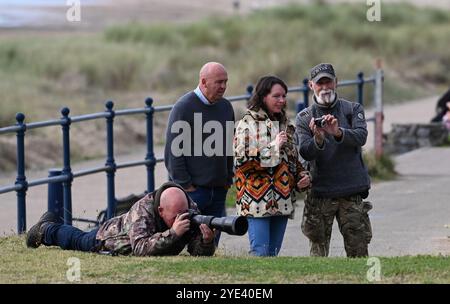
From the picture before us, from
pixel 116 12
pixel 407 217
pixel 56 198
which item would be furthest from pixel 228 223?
pixel 116 12

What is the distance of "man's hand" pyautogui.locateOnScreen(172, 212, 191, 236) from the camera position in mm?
9523

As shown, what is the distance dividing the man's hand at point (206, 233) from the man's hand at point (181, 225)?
123 mm

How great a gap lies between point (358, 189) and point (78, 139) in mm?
13481

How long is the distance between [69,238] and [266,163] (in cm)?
159

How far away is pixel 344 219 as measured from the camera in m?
10.1

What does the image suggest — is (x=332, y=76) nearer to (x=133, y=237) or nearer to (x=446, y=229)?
(x=133, y=237)

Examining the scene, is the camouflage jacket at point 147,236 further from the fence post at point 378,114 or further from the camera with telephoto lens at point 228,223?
the fence post at point 378,114

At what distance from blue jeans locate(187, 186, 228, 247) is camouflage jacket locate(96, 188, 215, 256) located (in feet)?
Result: 2.57

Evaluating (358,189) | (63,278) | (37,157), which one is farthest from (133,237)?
(37,157)

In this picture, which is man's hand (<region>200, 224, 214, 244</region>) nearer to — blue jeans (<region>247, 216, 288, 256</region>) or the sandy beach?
blue jeans (<region>247, 216, 288, 256</region>)

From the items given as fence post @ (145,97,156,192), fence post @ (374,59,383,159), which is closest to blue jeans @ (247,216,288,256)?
fence post @ (145,97,156,192)

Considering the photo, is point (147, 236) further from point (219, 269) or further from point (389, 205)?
point (389, 205)

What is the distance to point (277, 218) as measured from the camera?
10148mm

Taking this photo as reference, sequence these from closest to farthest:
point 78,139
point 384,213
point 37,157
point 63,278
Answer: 1. point 63,278
2. point 384,213
3. point 37,157
4. point 78,139
